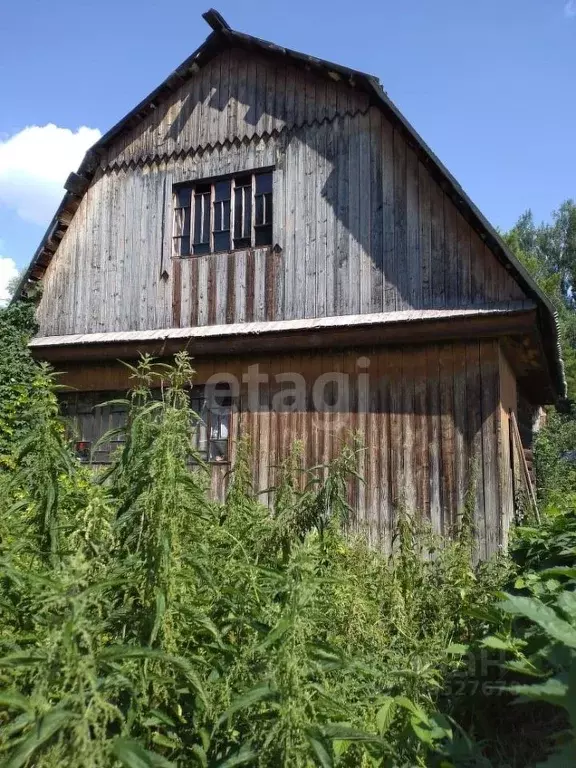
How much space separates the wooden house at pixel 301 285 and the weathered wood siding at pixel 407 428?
0.02 meters

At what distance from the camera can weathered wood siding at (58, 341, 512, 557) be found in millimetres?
7660

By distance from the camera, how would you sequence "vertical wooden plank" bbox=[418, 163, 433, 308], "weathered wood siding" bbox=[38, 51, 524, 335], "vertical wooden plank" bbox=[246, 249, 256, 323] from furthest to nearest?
"vertical wooden plank" bbox=[246, 249, 256, 323]
"weathered wood siding" bbox=[38, 51, 524, 335]
"vertical wooden plank" bbox=[418, 163, 433, 308]

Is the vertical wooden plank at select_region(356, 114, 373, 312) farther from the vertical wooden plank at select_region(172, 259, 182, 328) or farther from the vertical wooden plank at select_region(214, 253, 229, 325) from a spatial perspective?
the vertical wooden plank at select_region(172, 259, 182, 328)

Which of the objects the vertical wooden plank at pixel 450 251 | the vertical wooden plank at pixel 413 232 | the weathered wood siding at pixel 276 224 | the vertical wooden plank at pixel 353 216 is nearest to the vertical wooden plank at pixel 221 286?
the weathered wood siding at pixel 276 224

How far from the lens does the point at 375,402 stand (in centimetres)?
834

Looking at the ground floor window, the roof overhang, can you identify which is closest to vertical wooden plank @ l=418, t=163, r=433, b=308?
the roof overhang

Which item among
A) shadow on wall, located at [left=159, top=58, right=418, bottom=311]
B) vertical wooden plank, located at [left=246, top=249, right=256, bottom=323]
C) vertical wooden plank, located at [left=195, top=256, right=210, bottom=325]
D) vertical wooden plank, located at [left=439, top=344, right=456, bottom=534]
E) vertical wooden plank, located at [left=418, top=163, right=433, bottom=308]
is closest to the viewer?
vertical wooden plank, located at [left=439, top=344, right=456, bottom=534]

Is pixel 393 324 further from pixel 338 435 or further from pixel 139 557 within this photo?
pixel 139 557

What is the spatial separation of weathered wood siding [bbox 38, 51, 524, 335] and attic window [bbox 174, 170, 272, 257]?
16 cm

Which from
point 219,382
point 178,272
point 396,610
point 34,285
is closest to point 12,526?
point 396,610

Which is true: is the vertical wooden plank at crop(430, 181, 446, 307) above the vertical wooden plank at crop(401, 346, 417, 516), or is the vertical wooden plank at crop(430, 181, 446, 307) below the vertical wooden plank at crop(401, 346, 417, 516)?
above

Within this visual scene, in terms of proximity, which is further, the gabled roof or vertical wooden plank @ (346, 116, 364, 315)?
vertical wooden plank @ (346, 116, 364, 315)

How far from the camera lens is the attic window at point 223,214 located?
376 inches

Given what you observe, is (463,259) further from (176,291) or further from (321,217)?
(176,291)
